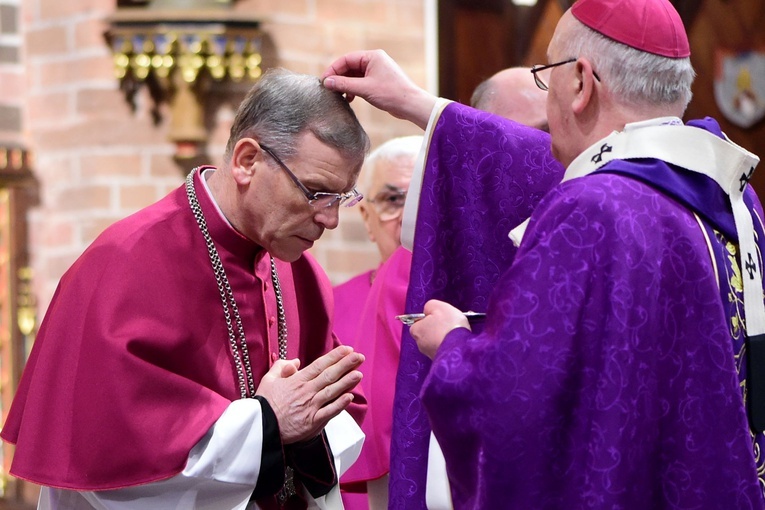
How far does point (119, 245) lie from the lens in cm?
307

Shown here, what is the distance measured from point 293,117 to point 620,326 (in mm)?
1121

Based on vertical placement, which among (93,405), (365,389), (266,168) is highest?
(266,168)

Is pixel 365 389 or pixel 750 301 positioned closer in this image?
pixel 750 301

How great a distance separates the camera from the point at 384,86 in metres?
3.28

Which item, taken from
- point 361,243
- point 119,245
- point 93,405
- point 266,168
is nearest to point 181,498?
point 93,405

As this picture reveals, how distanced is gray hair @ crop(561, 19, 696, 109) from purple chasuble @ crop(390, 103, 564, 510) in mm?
586

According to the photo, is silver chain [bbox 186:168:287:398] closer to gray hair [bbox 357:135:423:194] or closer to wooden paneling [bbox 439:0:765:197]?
gray hair [bbox 357:135:423:194]

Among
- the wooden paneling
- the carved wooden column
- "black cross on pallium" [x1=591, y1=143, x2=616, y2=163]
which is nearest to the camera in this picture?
"black cross on pallium" [x1=591, y1=143, x2=616, y2=163]

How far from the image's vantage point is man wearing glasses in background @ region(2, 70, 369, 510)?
2920mm

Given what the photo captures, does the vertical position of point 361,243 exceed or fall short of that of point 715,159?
it falls short

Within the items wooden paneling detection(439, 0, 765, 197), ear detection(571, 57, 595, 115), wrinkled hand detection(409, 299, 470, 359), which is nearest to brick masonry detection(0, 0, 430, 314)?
wooden paneling detection(439, 0, 765, 197)

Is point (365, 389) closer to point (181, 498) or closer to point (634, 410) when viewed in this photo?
point (181, 498)

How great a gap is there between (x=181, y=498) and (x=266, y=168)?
887 millimetres

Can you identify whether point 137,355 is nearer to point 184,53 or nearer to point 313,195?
point 313,195
